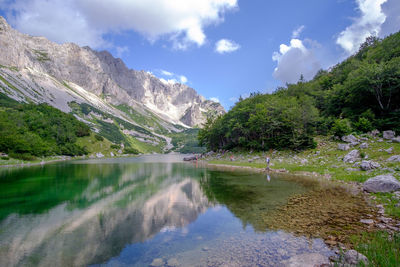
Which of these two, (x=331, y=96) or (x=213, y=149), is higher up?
(x=331, y=96)

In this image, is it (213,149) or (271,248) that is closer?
(271,248)

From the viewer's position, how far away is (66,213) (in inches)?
543

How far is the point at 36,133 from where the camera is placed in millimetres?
99250

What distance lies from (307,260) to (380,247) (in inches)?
104

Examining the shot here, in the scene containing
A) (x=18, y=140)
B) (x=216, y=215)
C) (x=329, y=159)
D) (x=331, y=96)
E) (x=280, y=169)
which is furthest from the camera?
(x=18, y=140)

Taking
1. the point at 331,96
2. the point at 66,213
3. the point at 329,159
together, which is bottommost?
the point at 66,213

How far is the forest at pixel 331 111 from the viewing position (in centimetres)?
3471

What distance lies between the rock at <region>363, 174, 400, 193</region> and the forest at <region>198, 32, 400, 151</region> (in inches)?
829

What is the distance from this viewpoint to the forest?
34709mm

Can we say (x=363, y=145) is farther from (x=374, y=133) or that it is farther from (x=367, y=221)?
(x=367, y=221)

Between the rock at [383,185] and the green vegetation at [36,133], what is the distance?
85.9 m

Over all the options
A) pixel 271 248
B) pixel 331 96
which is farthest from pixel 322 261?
pixel 331 96

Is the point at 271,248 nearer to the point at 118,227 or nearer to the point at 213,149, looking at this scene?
the point at 118,227

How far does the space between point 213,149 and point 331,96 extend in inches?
1810
